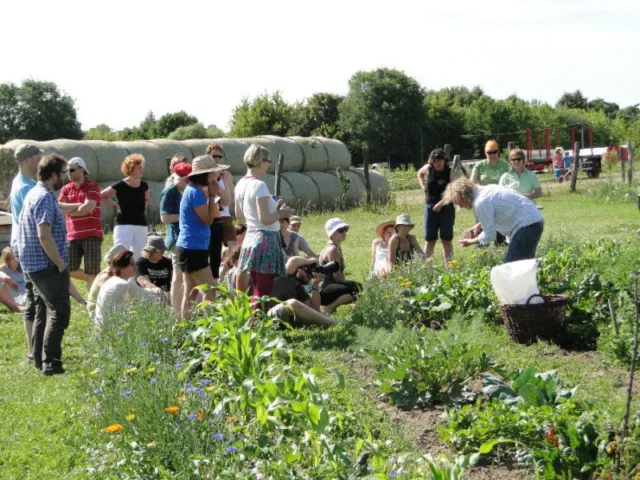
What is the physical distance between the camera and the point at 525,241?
7934 mm

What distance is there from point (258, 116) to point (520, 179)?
33.9 meters

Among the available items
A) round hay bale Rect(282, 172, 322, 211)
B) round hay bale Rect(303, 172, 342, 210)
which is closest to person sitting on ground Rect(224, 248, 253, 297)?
round hay bale Rect(282, 172, 322, 211)

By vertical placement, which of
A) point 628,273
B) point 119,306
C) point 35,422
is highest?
point 628,273

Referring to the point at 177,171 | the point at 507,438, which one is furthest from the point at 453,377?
the point at 177,171

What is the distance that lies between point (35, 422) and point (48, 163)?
198 cm

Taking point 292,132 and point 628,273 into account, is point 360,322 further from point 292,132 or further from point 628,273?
point 292,132

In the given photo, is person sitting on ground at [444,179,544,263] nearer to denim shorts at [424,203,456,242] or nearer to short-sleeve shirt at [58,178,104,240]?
denim shorts at [424,203,456,242]

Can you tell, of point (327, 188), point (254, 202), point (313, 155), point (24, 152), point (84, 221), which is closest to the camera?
point (24, 152)

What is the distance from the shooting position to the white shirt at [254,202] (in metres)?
7.22

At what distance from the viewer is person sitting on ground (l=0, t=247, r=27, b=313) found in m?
9.85

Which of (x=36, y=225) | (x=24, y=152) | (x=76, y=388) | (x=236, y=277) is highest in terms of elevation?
(x=24, y=152)

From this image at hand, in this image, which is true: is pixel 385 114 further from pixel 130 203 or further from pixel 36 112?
pixel 130 203

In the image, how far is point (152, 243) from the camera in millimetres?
9102

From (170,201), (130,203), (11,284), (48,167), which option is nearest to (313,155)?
(130,203)
